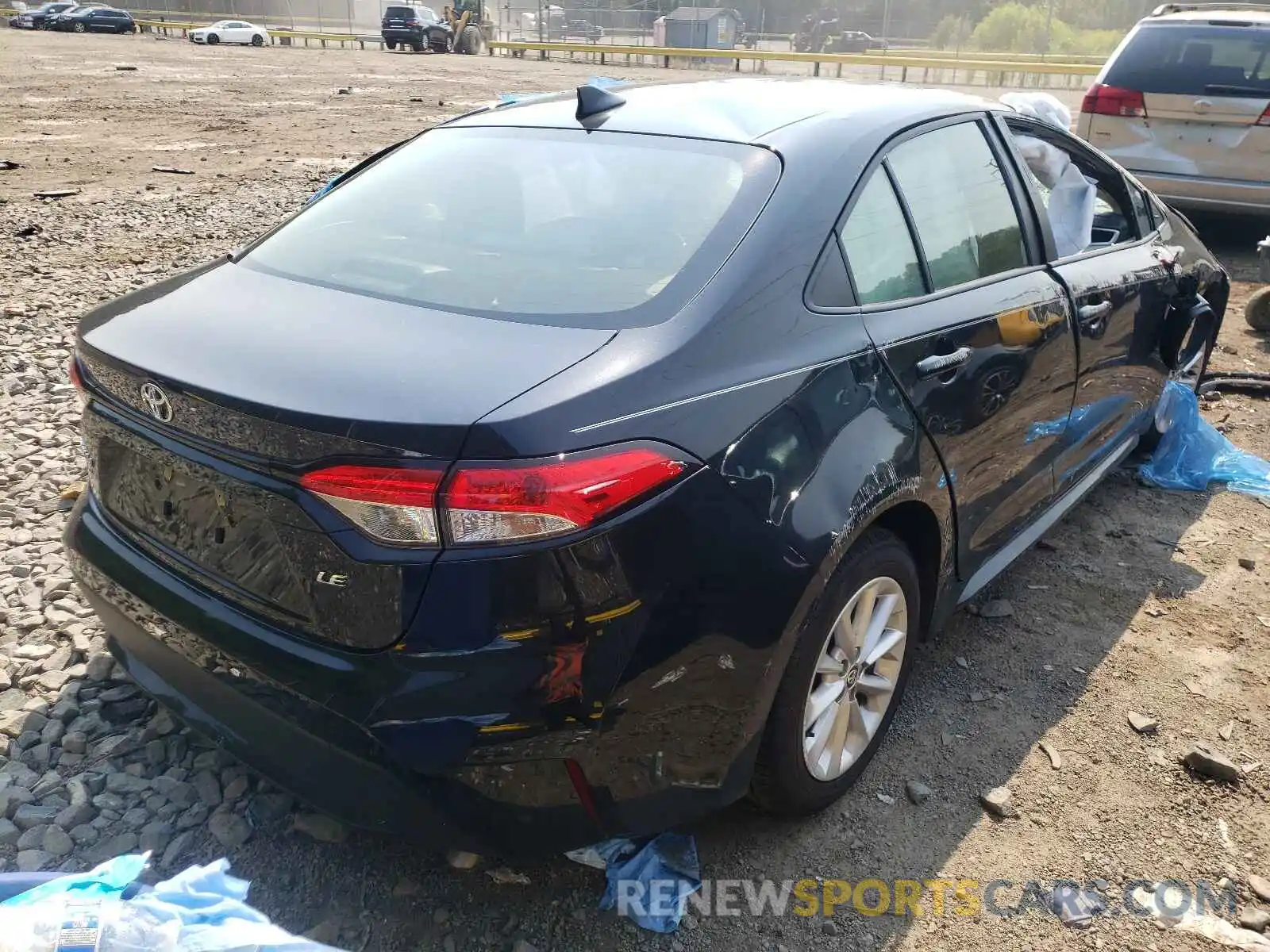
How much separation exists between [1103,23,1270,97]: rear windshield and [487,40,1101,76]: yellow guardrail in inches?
877

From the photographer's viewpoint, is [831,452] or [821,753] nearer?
[831,452]

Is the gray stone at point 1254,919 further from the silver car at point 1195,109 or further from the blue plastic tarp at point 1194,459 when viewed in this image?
the silver car at point 1195,109

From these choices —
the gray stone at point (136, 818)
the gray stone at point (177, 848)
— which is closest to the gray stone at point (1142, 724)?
the gray stone at point (177, 848)

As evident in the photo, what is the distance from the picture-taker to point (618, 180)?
252 cm

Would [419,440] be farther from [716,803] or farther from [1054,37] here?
[1054,37]

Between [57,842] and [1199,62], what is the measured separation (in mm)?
8910

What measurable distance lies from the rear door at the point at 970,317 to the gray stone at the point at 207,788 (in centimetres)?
198

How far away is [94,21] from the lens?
155 feet

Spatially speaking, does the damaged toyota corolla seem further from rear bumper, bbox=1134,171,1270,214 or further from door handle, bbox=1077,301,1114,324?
rear bumper, bbox=1134,171,1270,214

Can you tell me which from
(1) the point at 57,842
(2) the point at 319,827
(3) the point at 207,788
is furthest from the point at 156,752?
(2) the point at 319,827

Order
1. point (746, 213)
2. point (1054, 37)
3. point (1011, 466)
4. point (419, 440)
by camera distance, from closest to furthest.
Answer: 1. point (419, 440)
2. point (746, 213)
3. point (1011, 466)
4. point (1054, 37)

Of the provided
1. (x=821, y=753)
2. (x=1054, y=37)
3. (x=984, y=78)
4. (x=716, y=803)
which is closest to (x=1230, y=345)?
(x=821, y=753)

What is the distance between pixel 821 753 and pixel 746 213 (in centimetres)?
130

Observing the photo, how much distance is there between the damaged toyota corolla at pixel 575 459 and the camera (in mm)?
1745
